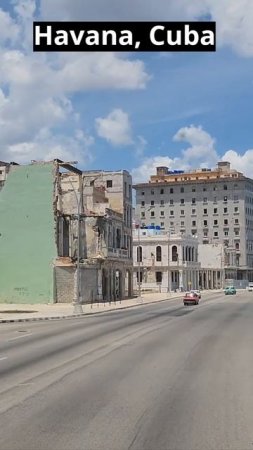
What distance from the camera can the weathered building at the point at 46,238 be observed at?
5644 centimetres

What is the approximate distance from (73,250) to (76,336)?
3698 centimetres

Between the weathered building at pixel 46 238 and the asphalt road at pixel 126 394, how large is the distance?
34677 mm

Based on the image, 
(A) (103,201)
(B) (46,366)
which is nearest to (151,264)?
(A) (103,201)

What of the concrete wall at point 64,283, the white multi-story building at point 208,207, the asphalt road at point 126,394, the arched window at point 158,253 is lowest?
the asphalt road at point 126,394

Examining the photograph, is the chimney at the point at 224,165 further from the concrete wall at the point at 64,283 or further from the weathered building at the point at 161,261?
the concrete wall at the point at 64,283

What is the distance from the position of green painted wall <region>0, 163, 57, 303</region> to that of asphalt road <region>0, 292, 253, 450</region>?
115ft

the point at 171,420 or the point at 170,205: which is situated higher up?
the point at 170,205

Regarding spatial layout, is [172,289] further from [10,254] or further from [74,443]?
[74,443]

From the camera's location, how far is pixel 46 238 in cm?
5703

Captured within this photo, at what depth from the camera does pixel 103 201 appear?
68.3 m

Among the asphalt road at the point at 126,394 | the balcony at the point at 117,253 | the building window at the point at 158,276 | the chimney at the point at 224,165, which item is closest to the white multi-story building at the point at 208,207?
the chimney at the point at 224,165

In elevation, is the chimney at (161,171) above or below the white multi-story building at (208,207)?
above

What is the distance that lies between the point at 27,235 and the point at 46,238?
6.53 ft

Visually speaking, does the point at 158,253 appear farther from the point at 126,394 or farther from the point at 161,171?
the point at 126,394
